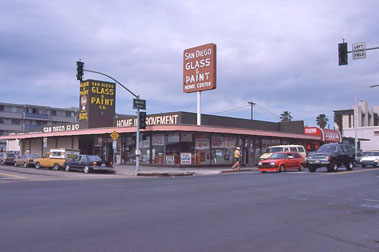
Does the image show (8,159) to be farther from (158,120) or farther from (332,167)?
(332,167)

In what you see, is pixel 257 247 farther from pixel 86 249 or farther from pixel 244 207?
pixel 244 207

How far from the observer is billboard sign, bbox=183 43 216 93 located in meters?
34.7

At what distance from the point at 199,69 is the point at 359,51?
20.7 meters

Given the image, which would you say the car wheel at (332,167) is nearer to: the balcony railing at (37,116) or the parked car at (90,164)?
the parked car at (90,164)

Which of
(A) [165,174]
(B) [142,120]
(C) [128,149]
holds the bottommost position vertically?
(A) [165,174]

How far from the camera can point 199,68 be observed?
35.7m

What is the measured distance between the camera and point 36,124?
88.9 meters

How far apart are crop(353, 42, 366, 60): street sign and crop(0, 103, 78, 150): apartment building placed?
77887mm

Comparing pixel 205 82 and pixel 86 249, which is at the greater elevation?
pixel 205 82

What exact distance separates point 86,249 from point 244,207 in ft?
17.9

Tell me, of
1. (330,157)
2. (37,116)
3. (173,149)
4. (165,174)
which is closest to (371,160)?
(330,157)

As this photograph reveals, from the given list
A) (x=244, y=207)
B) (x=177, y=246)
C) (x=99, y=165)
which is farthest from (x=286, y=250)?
(x=99, y=165)

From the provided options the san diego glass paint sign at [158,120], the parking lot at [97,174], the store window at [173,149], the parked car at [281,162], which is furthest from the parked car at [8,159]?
the parked car at [281,162]

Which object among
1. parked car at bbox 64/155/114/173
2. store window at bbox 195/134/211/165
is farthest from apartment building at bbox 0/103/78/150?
store window at bbox 195/134/211/165
